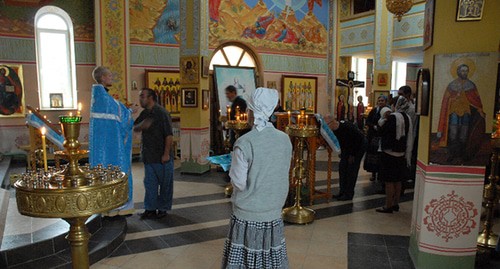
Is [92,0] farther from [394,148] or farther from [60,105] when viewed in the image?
[394,148]

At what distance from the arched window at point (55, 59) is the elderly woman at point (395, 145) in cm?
756

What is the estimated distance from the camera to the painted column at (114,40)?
8.82 m

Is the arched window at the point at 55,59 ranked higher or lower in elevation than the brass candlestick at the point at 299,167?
higher

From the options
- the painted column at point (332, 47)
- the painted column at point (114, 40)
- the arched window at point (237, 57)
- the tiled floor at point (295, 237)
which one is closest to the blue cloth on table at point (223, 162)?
the tiled floor at point (295, 237)

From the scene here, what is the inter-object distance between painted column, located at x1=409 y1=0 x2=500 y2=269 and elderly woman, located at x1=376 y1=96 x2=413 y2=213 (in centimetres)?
139

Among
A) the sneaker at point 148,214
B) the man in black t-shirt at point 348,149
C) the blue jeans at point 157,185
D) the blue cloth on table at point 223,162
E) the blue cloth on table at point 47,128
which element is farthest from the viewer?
the blue cloth on table at point 47,128

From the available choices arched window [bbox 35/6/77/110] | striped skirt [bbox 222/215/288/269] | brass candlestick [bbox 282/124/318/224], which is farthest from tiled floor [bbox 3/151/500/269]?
arched window [bbox 35/6/77/110]

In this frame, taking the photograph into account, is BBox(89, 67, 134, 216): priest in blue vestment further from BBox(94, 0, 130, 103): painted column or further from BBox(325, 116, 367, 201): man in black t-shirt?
BBox(94, 0, 130, 103): painted column

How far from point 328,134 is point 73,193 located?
3883 millimetres

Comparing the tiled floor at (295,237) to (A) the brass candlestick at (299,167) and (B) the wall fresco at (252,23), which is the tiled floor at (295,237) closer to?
(A) the brass candlestick at (299,167)

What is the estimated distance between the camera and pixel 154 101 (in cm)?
457

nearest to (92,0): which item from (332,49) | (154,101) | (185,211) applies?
(154,101)

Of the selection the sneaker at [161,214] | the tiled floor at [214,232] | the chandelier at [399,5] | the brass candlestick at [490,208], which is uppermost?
the chandelier at [399,5]

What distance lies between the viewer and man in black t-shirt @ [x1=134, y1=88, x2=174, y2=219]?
4516 mm
